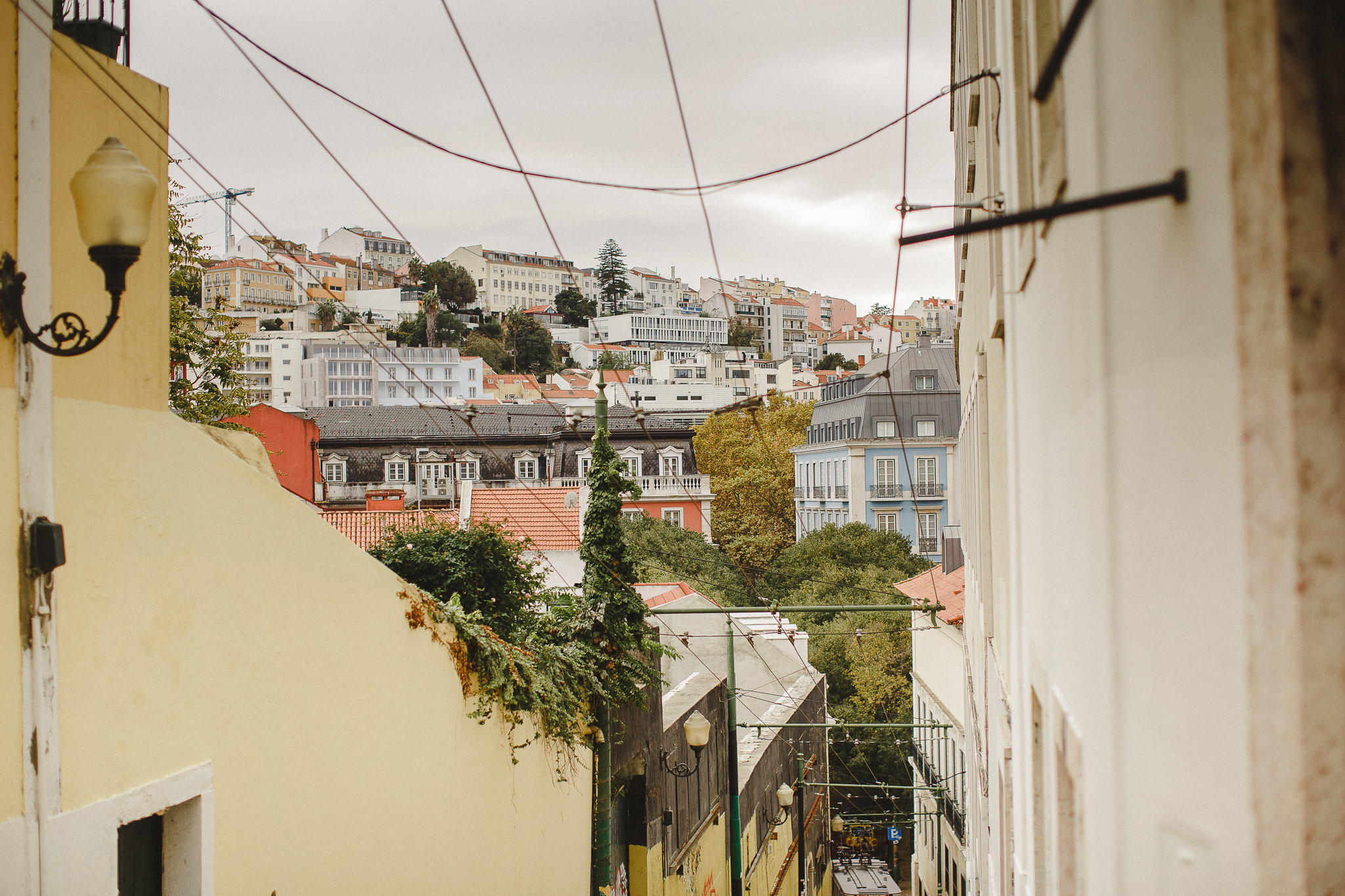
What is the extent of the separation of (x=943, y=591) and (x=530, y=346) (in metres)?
106

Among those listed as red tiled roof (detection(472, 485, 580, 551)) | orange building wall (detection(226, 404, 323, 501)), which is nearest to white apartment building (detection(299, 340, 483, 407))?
red tiled roof (detection(472, 485, 580, 551))

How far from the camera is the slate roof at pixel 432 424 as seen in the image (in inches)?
2126

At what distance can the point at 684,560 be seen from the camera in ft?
123

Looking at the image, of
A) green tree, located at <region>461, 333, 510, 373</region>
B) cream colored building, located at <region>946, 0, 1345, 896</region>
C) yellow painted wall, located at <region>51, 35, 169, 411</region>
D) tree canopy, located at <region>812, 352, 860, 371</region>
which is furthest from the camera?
tree canopy, located at <region>812, 352, 860, 371</region>

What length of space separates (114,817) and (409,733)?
2562 millimetres

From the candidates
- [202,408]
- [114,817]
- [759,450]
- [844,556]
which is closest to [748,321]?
[759,450]

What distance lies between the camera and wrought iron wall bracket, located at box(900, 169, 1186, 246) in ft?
5.15

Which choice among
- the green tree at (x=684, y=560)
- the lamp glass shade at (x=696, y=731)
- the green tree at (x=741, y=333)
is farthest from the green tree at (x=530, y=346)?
the lamp glass shade at (x=696, y=731)

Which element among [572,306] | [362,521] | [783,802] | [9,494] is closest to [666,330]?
[572,306]

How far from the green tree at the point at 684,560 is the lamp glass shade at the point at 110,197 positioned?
2991 centimetres

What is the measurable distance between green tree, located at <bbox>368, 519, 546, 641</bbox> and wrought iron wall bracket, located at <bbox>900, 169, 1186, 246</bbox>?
25.7 ft

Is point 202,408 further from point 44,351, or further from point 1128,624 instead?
point 1128,624

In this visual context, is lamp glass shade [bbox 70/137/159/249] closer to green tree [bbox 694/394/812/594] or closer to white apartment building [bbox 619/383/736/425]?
green tree [bbox 694/394/812/594]

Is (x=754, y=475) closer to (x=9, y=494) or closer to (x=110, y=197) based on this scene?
(x=9, y=494)
